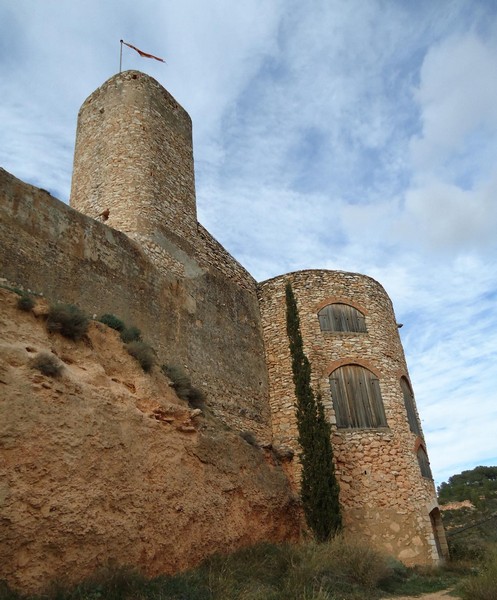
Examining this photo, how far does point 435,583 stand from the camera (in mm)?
11562

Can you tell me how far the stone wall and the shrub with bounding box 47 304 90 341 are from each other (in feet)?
5.12

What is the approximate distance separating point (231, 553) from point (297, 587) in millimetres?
1161

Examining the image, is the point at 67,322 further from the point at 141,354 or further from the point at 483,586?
the point at 483,586

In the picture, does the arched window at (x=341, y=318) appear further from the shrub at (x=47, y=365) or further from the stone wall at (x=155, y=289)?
the shrub at (x=47, y=365)

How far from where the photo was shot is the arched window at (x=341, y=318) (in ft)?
54.3

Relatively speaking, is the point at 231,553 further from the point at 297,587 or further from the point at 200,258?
the point at 200,258

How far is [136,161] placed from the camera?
14.1 metres

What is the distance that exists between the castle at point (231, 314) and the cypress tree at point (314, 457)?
624mm

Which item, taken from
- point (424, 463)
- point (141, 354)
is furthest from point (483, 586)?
point (424, 463)

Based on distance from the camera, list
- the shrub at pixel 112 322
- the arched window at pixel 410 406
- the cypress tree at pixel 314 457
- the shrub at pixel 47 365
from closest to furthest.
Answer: the shrub at pixel 47 365, the shrub at pixel 112 322, the cypress tree at pixel 314 457, the arched window at pixel 410 406

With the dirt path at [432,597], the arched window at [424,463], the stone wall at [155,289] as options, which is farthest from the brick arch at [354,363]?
the dirt path at [432,597]

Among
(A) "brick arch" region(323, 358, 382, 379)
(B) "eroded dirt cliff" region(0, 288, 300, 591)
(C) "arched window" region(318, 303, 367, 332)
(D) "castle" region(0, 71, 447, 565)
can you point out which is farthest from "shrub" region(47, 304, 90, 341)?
(C) "arched window" region(318, 303, 367, 332)

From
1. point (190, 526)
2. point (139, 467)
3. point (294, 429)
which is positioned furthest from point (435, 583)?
point (139, 467)

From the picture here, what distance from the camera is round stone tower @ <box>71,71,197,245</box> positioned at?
13422mm
